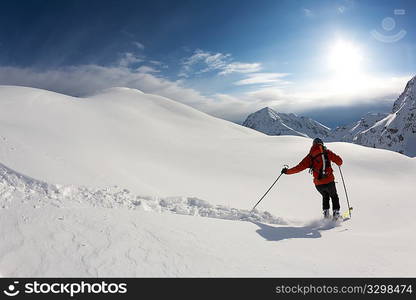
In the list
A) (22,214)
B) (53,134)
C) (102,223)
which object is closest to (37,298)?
(102,223)

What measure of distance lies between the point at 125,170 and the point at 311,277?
768 cm

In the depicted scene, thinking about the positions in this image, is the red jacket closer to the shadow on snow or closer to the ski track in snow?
the shadow on snow

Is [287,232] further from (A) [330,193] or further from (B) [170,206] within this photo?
(B) [170,206]

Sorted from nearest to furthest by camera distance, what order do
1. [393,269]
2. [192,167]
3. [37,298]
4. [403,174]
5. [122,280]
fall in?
[37,298]
[122,280]
[393,269]
[192,167]
[403,174]

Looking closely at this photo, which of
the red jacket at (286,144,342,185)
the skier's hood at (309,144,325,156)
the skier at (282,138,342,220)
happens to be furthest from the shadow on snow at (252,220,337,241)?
the skier's hood at (309,144,325,156)

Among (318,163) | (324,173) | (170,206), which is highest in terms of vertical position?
(318,163)

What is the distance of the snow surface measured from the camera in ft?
14.1

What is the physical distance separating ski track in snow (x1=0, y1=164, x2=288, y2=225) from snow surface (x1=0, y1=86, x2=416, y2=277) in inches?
1.4

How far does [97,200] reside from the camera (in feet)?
23.5

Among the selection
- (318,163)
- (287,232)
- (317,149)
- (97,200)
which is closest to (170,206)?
(97,200)

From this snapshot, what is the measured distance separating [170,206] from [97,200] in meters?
1.96

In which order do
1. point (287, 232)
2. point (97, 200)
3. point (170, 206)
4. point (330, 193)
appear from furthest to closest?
point (330, 193) → point (170, 206) → point (97, 200) → point (287, 232)

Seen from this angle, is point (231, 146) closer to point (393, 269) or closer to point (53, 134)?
point (53, 134)

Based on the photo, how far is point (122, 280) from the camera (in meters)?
3.74
